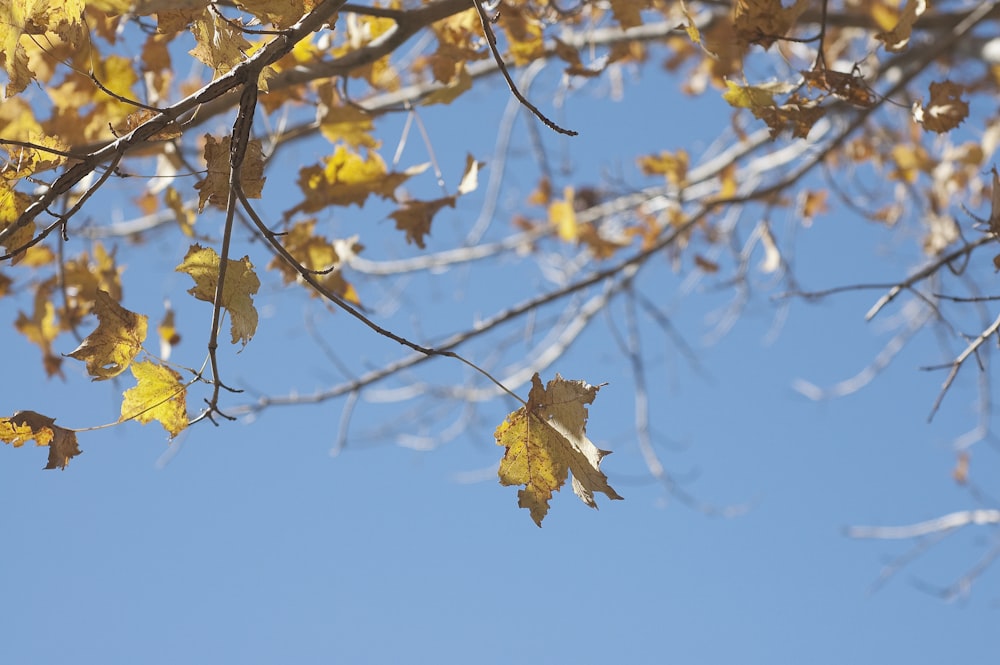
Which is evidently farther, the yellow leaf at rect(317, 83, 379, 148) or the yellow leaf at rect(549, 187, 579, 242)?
the yellow leaf at rect(549, 187, 579, 242)

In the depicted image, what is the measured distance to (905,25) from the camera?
5.26ft

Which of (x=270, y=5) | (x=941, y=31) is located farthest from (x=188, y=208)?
(x=941, y=31)

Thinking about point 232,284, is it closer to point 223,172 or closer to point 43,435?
point 223,172

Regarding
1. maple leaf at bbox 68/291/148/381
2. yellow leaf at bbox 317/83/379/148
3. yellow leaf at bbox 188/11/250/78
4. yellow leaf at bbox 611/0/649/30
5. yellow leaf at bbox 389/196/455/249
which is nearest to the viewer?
yellow leaf at bbox 188/11/250/78

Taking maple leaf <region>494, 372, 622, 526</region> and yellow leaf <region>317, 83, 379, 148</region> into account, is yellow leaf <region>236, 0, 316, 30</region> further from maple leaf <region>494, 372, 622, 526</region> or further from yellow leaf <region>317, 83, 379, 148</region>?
yellow leaf <region>317, 83, 379, 148</region>

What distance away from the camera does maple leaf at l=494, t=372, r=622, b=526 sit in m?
1.27

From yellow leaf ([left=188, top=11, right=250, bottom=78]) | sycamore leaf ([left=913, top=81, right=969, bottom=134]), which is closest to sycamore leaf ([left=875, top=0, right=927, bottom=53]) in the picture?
sycamore leaf ([left=913, top=81, right=969, bottom=134])

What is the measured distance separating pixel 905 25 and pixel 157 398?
4.85 ft

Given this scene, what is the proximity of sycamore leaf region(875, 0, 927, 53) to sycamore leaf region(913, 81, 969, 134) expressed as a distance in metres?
0.13

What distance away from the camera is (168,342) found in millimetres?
2332

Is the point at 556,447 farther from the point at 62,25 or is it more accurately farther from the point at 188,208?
the point at 188,208

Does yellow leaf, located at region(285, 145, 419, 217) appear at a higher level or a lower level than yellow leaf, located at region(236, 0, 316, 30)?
higher

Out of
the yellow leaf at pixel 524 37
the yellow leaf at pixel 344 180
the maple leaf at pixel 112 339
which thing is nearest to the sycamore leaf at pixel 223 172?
the maple leaf at pixel 112 339

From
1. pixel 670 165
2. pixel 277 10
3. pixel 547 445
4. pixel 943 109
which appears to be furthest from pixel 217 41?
pixel 670 165
